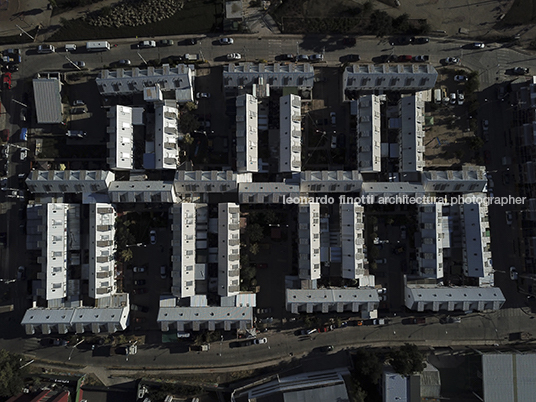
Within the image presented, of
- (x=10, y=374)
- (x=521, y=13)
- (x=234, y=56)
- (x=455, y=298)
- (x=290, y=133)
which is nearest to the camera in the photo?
(x=10, y=374)

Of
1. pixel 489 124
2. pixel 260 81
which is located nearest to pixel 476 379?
pixel 489 124

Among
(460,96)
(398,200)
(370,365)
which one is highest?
(460,96)

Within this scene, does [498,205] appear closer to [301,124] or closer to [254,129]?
[301,124]

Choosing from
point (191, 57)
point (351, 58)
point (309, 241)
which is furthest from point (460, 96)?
point (191, 57)

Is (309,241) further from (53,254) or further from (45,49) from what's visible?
(45,49)

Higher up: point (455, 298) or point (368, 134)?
point (368, 134)

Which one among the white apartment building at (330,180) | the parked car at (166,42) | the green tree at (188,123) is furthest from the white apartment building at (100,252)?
the white apartment building at (330,180)
